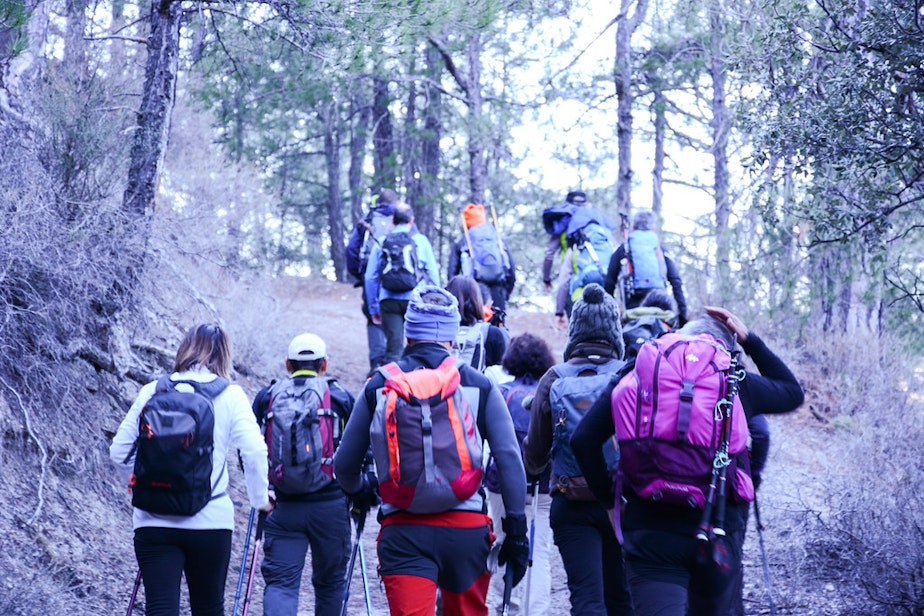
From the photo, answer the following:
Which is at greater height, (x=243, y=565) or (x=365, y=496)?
(x=365, y=496)

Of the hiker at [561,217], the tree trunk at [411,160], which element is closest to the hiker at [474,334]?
the hiker at [561,217]

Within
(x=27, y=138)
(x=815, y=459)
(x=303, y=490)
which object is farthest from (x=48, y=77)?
(x=815, y=459)

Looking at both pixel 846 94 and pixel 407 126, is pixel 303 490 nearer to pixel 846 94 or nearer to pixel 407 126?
pixel 846 94

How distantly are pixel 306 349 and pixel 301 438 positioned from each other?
1.48 feet

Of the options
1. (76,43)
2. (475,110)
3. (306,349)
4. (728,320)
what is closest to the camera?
(728,320)

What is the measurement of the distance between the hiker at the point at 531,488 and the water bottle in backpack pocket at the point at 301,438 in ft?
3.04

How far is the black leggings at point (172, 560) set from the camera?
462 centimetres

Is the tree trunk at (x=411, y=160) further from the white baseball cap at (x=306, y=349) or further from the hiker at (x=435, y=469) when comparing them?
the hiker at (x=435, y=469)

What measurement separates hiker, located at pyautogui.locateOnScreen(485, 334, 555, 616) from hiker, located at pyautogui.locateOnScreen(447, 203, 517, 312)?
4.94 metres

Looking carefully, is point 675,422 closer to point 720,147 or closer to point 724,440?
point 724,440

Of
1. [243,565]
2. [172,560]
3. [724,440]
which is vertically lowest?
[243,565]

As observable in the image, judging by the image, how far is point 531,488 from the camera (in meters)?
5.75

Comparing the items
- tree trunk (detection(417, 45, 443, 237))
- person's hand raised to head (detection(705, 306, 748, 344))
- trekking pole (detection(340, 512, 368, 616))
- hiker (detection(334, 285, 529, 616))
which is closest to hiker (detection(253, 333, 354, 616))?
trekking pole (detection(340, 512, 368, 616))

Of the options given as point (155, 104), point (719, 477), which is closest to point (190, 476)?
point (719, 477)
